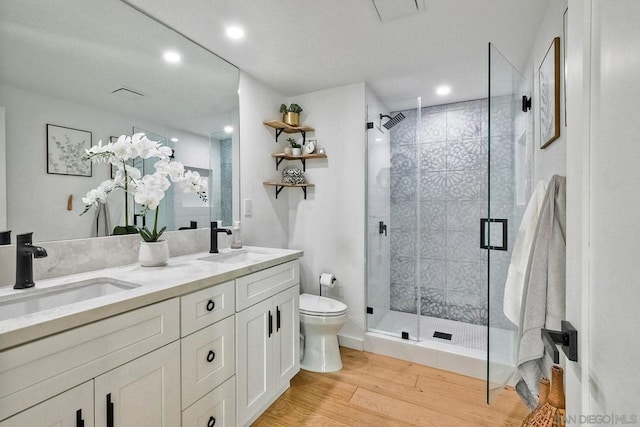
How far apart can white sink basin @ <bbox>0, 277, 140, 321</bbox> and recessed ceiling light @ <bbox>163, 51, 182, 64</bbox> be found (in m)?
1.39

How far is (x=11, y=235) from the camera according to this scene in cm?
124

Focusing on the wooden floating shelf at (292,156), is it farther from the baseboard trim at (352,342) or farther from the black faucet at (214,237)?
the baseboard trim at (352,342)

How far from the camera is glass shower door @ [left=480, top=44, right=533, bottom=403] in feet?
4.92

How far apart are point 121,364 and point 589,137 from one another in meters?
1.46

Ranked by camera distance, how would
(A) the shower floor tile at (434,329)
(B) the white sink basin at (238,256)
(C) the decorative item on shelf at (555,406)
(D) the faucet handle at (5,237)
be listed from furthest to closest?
(A) the shower floor tile at (434,329) → (B) the white sink basin at (238,256) → (D) the faucet handle at (5,237) → (C) the decorative item on shelf at (555,406)

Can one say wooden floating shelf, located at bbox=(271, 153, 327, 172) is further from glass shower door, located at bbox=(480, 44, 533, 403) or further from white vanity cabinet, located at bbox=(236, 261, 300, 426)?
glass shower door, located at bbox=(480, 44, 533, 403)

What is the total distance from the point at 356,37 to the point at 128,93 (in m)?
1.46

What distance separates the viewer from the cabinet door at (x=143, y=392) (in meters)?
0.95

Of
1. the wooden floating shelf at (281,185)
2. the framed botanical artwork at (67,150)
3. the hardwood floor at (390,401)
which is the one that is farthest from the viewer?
the wooden floating shelf at (281,185)

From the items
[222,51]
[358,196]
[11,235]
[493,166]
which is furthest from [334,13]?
[11,235]

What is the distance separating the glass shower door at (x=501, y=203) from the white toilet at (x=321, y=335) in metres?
1.06

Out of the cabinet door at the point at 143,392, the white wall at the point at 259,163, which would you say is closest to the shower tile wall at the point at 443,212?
the white wall at the point at 259,163

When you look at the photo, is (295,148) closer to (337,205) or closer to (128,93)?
(337,205)

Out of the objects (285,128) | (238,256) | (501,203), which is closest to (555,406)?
(501,203)
